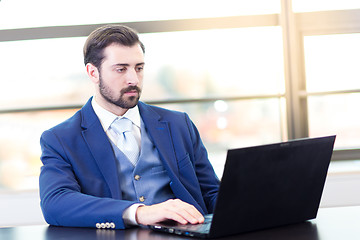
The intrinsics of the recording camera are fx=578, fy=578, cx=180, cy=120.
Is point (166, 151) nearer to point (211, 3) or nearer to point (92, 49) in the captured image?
point (92, 49)

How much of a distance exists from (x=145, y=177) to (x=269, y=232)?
0.73 meters

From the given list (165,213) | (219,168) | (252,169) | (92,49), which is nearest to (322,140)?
(252,169)

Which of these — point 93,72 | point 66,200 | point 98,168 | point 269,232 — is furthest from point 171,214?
point 93,72

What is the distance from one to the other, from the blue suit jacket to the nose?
0.50 ft

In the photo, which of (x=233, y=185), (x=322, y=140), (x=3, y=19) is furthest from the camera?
(x=3, y=19)

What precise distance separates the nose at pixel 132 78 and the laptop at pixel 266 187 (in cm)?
74

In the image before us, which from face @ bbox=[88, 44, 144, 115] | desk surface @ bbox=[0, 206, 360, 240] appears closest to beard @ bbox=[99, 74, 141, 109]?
face @ bbox=[88, 44, 144, 115]

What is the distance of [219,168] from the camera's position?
4.09 m

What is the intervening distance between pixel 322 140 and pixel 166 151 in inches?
31.4

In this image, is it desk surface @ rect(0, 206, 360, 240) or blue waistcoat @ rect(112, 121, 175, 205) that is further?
blue waistcoat @ rect(112, 121, 175, 205)

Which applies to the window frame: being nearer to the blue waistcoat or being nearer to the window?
the window

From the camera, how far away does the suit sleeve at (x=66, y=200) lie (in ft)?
5.56

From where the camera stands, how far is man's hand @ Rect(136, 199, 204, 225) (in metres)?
1.58

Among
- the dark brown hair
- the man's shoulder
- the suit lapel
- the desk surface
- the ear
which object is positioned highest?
the dark brown hair
